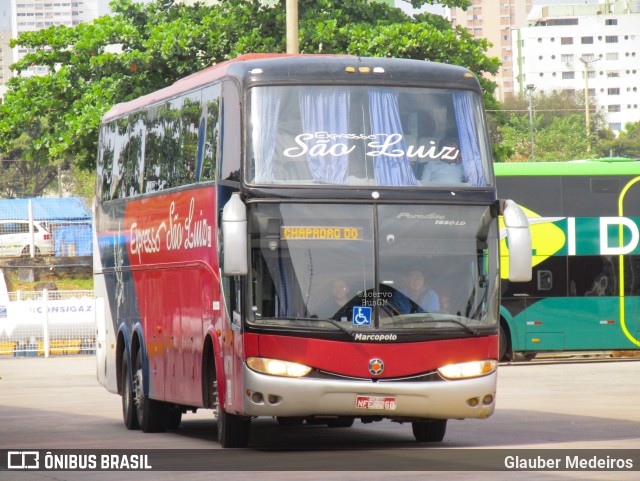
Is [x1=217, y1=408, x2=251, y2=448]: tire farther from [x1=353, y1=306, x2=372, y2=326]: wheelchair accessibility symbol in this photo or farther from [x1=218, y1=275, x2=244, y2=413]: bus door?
[x1=353, y1=306, x2=372, y2=326]: wheelchair accessibility symbol

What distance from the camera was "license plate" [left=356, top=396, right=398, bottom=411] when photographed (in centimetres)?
1427

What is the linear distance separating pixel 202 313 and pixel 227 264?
7.73 ft

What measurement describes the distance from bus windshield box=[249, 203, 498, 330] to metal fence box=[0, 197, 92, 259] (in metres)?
40.5

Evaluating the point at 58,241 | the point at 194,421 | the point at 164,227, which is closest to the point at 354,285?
the point at 164,227

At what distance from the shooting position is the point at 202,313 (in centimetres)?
1641

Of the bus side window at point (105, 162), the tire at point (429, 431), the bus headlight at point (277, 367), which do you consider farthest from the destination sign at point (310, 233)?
the bus side window at point (105, 162)

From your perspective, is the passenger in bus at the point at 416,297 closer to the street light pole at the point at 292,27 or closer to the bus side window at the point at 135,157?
the bus side window at the point at 135,157

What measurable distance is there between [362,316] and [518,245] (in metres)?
1.57

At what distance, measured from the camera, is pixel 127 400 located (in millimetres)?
20078

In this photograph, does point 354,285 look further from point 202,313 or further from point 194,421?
point 194,421

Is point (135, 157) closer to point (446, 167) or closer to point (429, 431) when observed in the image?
point (429, 431)

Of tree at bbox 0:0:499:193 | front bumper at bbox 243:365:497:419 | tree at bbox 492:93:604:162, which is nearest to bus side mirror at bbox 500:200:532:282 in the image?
front bumper at bbox 243:365:497:419

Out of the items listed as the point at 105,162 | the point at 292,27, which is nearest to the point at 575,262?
the point at 292,27

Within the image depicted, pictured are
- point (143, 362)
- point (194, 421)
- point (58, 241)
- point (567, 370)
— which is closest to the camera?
point (143, 362)
